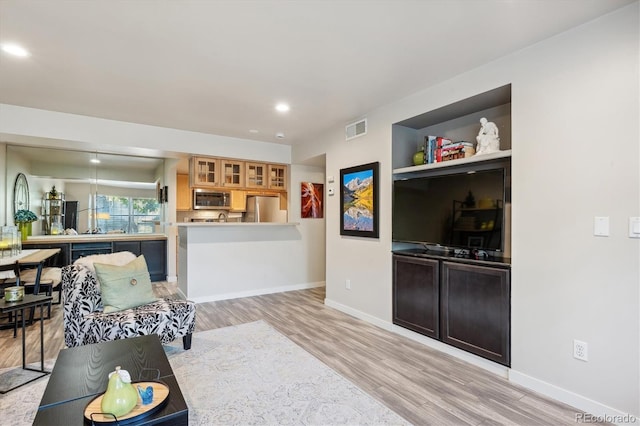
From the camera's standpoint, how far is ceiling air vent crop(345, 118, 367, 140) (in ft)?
13.2

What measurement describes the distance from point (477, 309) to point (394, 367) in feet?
Result: 2.81

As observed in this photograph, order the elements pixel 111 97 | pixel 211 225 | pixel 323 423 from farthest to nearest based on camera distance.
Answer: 1. pixel 211 225
2. pixel 111 97
3. pixel 323 423

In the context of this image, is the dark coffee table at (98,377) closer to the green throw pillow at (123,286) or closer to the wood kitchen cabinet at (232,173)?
the green throw pillow at (123,286)

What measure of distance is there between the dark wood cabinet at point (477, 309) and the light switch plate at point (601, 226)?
664mm

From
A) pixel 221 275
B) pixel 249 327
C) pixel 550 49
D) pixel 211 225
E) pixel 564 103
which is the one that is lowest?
pixel 249 327

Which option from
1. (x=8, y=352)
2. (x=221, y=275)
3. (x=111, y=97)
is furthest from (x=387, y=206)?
(x=8, y=352)

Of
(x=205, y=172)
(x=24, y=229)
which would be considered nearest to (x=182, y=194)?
(x=205, y=172)

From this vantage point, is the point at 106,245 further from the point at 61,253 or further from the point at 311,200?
the point at 311,200

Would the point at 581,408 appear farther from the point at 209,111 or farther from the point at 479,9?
the point at 209,111

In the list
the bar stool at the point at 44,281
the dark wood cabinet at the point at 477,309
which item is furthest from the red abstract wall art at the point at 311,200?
the bar stool at the point at 44,281

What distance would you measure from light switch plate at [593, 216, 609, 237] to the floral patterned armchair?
3.19m

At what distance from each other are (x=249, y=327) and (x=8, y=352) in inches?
85.1

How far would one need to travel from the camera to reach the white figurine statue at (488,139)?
282 cm

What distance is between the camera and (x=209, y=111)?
12.7 ft
